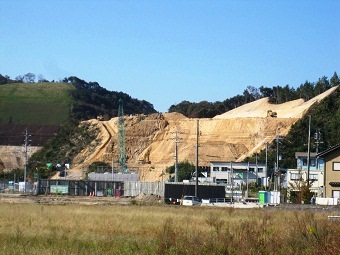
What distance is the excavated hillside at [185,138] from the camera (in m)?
123

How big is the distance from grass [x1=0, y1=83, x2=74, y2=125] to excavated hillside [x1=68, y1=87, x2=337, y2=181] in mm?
24416

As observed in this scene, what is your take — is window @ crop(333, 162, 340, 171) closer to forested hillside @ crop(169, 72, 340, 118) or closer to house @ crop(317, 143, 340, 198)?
house @ crop(317, 143, 340, 198)

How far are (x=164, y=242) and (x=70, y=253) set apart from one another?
2.34m

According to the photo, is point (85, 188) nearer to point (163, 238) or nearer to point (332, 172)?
point (332, 172)

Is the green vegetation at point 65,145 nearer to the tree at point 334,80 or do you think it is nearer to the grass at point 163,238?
the tree at point 334,80

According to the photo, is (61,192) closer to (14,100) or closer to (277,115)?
(277,115)

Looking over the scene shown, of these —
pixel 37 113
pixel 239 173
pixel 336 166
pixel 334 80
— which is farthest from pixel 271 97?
pixel 336 166

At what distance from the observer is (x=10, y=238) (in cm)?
2023

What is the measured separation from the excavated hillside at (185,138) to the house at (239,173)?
15.5 meters

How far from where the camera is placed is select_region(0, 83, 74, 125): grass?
546 feet

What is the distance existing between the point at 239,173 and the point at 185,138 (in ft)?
141

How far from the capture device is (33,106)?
578 feet

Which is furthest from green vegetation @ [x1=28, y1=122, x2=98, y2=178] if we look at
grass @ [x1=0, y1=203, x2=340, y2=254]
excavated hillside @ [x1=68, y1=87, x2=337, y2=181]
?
grass @ [x1=0, y1=203, x2=340, y2=254]

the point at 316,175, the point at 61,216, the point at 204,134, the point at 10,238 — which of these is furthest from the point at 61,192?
the point at 204,134
